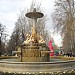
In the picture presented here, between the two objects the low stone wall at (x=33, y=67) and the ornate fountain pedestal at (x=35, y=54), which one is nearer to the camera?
the low stone wall at (x=33, y=67)

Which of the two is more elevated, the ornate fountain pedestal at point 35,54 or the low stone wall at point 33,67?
the ornate fountain pedestal at point 35,54

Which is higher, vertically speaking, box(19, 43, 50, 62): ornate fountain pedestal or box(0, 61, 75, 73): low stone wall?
box(19, 43, 50, 62): ornate fountain pedestal

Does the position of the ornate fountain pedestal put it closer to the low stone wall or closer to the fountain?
the fountain

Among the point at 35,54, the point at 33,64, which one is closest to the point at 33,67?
the point at 33,64

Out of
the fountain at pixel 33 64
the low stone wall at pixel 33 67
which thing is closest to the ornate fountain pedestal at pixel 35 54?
the fountain at pixel 33 64

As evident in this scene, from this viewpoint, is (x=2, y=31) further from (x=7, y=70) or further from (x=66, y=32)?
(x=7, y=70)

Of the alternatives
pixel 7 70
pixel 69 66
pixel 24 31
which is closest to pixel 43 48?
pixel 69 66

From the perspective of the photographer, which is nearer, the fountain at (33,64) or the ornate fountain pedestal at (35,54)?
the fountain at (33,64)

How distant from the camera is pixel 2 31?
197 ft

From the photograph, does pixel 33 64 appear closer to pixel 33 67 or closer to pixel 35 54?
pixel 33 67

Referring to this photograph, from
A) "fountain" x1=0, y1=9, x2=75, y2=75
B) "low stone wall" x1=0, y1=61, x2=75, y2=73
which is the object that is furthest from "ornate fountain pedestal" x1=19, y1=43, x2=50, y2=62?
"low stone wall" x1=0, y1=61, x2=75, y2=73

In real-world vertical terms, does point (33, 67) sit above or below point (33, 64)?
below

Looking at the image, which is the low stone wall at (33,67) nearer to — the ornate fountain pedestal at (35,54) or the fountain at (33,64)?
the fountain at (33,64)

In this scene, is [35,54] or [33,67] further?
[35,54]
